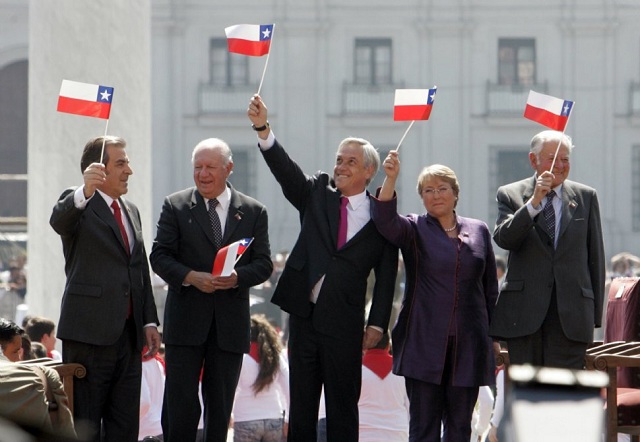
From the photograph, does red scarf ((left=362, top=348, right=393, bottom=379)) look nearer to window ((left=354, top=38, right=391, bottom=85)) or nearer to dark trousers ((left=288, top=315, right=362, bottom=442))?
dark trousers ((left=288, top=315, right=362, bottom=442))

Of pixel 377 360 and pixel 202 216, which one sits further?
pixel 377 360

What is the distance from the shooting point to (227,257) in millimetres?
5617

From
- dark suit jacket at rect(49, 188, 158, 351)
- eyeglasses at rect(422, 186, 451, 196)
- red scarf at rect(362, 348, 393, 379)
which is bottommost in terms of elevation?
red scarf at rect(362, 348, 393, 379)

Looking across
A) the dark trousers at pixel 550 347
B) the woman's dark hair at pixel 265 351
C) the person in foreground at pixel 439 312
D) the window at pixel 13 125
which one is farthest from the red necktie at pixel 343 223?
the window at pixel 13 125

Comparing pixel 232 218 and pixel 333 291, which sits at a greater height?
pixel 232 218

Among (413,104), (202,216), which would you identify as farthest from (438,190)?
(202,216)

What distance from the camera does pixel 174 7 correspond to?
3403cm

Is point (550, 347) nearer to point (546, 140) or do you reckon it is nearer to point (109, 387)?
point (546, 140)

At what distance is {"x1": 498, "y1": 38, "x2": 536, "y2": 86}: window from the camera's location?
34562 millimetres

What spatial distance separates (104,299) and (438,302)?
157cm

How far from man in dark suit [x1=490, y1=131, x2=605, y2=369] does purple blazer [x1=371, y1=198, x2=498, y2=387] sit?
0.13m

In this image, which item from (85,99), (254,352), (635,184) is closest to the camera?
(85,99)

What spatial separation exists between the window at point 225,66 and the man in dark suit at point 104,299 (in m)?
28.5

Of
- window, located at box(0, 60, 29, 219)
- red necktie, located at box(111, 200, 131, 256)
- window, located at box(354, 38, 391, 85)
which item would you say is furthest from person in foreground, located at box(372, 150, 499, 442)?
window, located at box(0, 60, 29, 219)
